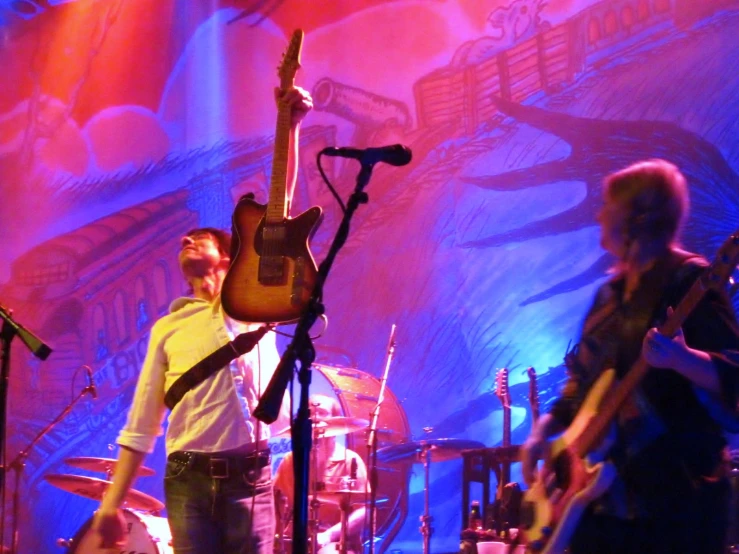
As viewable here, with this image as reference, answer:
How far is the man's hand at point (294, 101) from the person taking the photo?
304 centimetres

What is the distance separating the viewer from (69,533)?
22.4 ft

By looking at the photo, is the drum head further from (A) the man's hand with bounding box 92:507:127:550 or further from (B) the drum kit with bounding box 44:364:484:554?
(A) the man's hand with bounding box 92:507:127:550

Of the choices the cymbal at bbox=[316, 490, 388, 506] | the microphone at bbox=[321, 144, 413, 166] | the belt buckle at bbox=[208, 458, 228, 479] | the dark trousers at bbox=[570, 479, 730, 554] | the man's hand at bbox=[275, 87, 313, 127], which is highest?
the man's hand at bbox=[275, 87, 313, 127]

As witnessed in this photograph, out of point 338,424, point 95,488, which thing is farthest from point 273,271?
point 95,488

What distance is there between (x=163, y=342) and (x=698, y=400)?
1905 mm

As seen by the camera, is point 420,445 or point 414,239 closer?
point 420,445

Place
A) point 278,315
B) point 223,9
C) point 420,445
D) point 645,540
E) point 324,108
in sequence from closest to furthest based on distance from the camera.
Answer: point 645,540 → point 278,315 → point 420,445 → point 324,108 → point 223,9

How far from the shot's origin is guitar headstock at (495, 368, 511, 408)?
5.33 metres

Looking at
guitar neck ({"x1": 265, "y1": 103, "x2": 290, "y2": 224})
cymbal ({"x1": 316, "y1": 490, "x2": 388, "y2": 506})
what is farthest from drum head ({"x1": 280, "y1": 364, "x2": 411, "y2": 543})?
guitar neck ({"x1": 265, "y1": 103, "x2": 290, "y2": 224})

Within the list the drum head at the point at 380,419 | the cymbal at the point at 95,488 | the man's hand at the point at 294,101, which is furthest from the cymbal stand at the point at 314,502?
the man's hand at the point at 294,101

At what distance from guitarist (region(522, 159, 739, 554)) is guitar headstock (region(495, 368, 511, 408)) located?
320 cm

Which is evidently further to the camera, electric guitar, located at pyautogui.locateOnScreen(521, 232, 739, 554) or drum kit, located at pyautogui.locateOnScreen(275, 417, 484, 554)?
drum kit, located at pyautogui.locateOnScreen(275, 417, 484, 554)

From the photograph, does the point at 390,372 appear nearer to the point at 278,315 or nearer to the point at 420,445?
the point at 420,445

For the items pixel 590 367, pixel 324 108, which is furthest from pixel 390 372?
pixel 590 367
